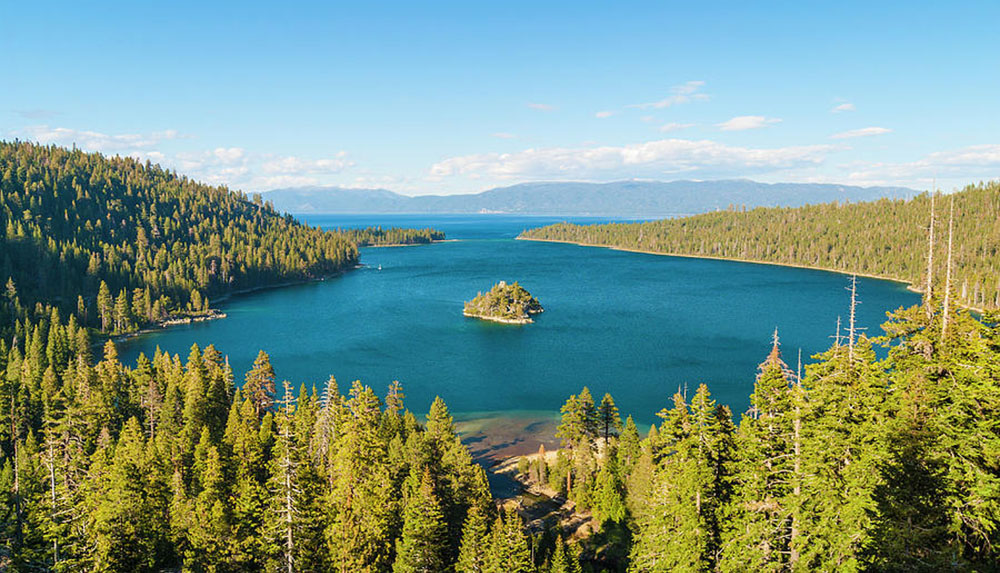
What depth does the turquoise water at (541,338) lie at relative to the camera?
277ft

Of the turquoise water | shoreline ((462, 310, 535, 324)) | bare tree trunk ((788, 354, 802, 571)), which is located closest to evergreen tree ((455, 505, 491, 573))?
bare tree trunk ((788, 354, 802, 571))

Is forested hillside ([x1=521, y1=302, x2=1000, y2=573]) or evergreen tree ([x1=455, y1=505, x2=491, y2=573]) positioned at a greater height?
forested hillside ([x1=521, y1=302, x2=1000, y2=573])

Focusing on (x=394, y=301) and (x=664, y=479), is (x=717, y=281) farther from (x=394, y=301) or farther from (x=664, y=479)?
(x=664, y=479)

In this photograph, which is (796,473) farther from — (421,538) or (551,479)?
(551,479)

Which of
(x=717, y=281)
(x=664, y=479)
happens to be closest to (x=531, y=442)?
(x=664, y=479)

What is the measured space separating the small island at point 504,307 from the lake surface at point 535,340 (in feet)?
11.4

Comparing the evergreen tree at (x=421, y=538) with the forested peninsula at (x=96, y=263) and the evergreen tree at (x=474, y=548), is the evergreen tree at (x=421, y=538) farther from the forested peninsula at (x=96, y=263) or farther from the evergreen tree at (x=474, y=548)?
the forested peninsula at (x=96, y=263)

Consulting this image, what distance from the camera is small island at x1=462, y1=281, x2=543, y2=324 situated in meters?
132

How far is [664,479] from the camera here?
2659 cm

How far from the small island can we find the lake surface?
3.47 m

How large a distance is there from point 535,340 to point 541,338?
1978 millimetres

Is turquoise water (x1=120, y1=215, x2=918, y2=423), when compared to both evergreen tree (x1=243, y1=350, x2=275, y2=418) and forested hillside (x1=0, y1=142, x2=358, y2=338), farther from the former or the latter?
evergreen tree (x1=243, y1=350, x2=275, y2=418)

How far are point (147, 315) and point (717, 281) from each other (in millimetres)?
161120

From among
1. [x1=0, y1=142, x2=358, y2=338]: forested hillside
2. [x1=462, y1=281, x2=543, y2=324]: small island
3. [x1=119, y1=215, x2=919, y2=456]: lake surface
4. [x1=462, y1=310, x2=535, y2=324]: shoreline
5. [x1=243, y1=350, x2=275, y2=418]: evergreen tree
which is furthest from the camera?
[x1=462, y1=281, x2=543, y2=324]: small island
